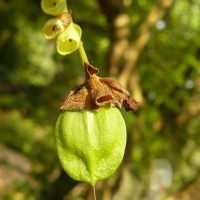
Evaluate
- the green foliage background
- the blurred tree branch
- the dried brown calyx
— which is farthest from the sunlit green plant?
the blurred tree branch

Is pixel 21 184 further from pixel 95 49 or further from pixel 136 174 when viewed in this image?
pixel 95 49

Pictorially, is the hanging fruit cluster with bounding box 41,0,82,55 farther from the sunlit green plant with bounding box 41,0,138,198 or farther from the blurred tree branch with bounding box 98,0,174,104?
the blurred tree branch with bounding box 98,0,174,104

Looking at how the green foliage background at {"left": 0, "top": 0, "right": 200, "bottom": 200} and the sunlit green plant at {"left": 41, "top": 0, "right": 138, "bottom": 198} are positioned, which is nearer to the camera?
the sunlit green plant at {"left": 41, "top": 0, "right": 138, "bottom": 198}

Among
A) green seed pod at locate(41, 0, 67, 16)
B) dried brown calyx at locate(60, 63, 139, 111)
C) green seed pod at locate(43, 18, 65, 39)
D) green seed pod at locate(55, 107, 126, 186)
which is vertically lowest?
green seed pod at locate(55, 107, 126, 186)

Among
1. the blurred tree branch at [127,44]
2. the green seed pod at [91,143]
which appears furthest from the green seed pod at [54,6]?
the blurred tree branch at [127,44]

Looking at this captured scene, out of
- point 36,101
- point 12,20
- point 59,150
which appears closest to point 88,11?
point 59,150

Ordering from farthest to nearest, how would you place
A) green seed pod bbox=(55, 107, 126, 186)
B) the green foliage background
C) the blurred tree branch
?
the green foliage background
the blurred tree branch
green seed pod bbox=(55, 107, 126, 186)

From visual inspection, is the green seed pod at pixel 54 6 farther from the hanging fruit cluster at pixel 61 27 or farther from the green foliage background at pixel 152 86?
the green foliage background at pixel 152 86
